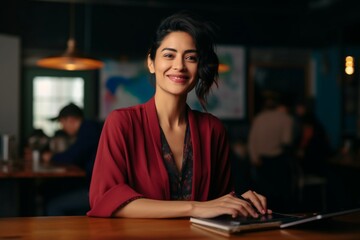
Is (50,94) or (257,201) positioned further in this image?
(50,94)

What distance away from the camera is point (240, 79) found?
8125mm

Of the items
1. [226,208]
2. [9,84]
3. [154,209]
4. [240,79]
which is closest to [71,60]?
[9,84]

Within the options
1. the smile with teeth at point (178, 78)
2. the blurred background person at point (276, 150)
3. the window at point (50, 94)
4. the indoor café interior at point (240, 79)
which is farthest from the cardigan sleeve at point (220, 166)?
the window at point (50, 94)

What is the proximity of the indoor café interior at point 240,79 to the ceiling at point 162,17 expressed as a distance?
15 millimetres

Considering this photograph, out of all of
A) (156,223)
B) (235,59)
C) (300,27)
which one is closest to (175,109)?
(156,223)

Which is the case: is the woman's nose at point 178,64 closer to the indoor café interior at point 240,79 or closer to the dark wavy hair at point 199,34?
the dark wavy hair at point 199,34

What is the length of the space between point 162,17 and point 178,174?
629 centimetres

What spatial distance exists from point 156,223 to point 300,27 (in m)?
7.38

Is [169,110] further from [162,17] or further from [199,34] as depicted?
[162,17]

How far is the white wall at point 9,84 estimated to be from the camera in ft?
20.4

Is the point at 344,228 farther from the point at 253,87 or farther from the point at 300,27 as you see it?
the point at 300,27

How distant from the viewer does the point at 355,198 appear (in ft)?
18.4

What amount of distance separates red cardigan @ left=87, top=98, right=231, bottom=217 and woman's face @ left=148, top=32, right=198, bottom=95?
0.11m

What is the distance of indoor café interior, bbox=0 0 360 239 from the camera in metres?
6.10
